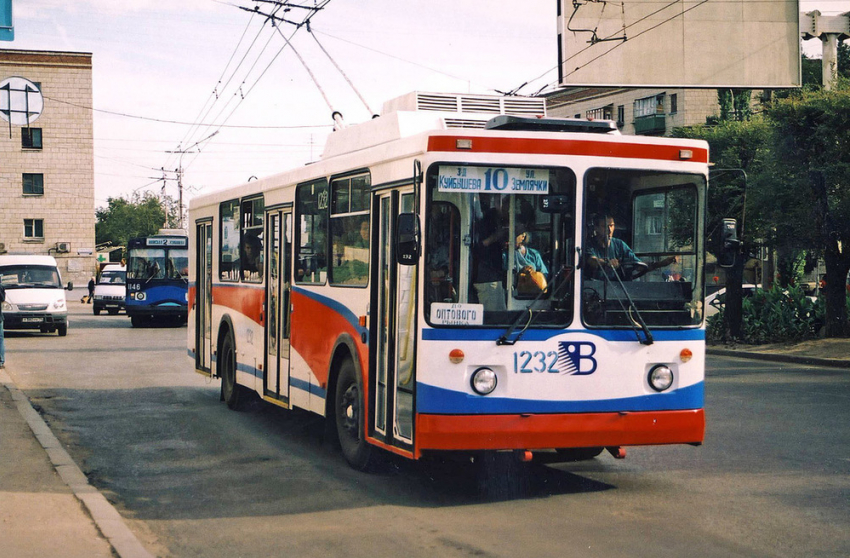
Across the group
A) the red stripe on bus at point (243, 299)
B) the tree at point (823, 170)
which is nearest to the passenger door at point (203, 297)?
→ the red stripe on bus at point (243, 299)

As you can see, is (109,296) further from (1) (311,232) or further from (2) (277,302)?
(1) (311,232)

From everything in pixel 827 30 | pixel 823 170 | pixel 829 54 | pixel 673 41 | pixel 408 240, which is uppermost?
pixel 827 30

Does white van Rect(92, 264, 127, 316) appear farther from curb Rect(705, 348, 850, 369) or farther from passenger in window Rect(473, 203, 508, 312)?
passenger in window Rect(473, 203, 508, 312)

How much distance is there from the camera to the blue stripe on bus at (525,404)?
286 inches

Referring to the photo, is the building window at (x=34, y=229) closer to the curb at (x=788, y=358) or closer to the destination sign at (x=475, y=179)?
the curb at (x=788, y=358)

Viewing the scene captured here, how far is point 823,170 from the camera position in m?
21.5

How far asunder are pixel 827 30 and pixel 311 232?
17.4m

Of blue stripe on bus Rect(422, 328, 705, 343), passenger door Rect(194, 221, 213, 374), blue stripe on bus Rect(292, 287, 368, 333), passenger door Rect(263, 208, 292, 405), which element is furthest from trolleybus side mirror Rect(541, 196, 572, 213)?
passenger door Rect(194, 221, 213, 374)

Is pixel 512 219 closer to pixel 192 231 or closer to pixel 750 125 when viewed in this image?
pixel 192 231

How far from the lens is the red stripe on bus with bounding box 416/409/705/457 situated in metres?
7.26

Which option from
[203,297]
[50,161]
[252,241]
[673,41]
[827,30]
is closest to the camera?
[252,241]

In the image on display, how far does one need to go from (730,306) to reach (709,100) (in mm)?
42208

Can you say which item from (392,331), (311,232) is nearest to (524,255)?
(392,331)

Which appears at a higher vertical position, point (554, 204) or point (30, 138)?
point (30, 138)
